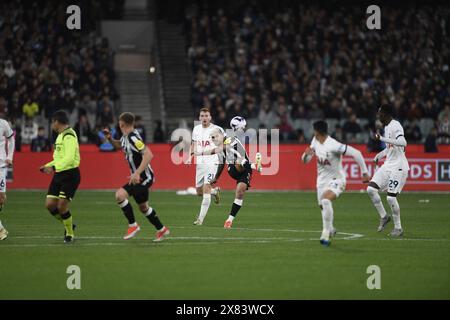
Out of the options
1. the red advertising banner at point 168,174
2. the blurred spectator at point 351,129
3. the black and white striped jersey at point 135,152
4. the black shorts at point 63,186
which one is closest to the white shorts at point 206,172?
the black and white striped jersey at point 135,152

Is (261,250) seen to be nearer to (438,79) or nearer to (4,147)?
(4,147)

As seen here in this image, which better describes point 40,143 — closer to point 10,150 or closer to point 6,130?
point 6,130

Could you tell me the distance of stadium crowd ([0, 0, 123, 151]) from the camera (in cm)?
3897

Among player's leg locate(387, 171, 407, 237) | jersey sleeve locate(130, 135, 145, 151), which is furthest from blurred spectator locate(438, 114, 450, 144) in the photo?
jersey sleeve locate(130, 135, 145, 151)

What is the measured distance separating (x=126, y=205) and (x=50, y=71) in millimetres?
24050

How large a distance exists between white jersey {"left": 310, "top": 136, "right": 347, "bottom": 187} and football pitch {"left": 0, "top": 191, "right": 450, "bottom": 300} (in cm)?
127

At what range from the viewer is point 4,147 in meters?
19.7

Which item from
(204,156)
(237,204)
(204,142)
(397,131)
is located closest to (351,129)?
(204,142)

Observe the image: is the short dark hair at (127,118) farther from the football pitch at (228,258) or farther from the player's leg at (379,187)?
the player's leg at (379,187)

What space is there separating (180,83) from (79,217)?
2220cm

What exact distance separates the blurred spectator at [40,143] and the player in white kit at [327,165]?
67.7 feet

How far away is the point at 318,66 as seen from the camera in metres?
43.4

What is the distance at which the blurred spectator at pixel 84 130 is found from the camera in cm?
3872
